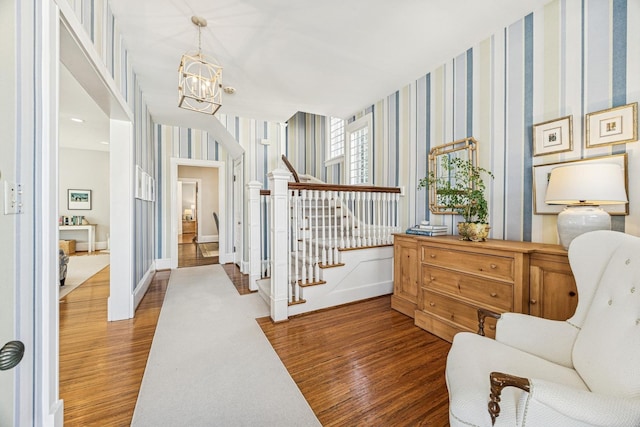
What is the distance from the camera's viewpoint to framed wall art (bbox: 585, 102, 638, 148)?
170cm

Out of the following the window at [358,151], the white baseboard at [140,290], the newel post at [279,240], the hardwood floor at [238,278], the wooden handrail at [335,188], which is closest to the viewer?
the newel post at [279,240]

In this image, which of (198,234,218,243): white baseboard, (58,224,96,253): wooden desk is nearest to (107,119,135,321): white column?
(58,224,96,253): wooden desk

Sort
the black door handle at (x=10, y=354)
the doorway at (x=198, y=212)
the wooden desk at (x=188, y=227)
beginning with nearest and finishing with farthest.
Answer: the black door handle at (x=10, y=354) < the doorway at (x=198, y=212) < the wooden desk at (x=188, y=227)

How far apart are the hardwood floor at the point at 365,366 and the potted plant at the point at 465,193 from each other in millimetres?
1019

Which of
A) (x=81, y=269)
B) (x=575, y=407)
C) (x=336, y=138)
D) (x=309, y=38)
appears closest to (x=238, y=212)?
(x=336, y=138)

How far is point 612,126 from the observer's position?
1782mm

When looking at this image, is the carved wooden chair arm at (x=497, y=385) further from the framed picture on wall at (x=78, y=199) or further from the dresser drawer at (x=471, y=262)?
the framed picture on wall at (x=78, y=199)

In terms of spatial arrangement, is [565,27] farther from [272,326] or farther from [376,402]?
[272,326]

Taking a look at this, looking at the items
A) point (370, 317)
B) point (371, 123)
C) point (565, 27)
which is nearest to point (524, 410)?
point (370, 317)

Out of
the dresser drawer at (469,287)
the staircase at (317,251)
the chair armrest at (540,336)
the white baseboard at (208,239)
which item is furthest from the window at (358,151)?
the white baseboard at (208,239)

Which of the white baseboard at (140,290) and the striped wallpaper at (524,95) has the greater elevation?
the striped wallpaper at (524,95)

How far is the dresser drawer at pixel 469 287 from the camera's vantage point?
1924 millimetres

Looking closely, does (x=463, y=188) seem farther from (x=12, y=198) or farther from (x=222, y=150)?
(x=222, y=150)

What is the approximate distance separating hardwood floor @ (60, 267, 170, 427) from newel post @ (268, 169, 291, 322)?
1126 mm
